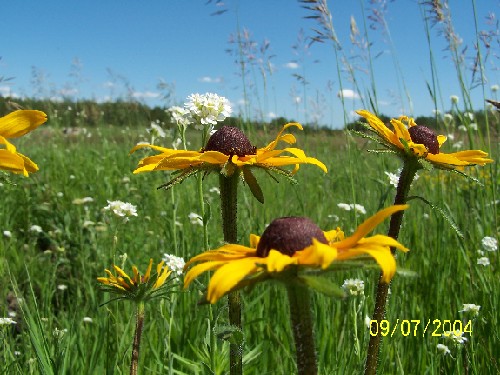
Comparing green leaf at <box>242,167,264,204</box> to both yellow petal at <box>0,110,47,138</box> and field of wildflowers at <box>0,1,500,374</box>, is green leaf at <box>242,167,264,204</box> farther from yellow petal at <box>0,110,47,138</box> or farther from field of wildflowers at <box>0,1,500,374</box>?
yellow petal at <box>0,110,47,138</box>

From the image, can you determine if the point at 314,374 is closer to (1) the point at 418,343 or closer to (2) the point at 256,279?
(2) the point at 256,279

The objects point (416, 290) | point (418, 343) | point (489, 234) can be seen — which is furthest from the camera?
point (489, 234)

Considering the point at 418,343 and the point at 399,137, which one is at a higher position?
the point at 399,137

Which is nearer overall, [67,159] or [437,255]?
[437,255]

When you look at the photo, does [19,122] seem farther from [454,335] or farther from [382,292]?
[454,335]

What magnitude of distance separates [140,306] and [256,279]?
2.24 feet

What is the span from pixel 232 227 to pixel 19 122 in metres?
0.48

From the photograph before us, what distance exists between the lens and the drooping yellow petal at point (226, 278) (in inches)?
26.7

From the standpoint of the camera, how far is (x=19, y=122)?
957 millimetres

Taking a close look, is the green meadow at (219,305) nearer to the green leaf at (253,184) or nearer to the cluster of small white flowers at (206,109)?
the green leaf at (253,184)

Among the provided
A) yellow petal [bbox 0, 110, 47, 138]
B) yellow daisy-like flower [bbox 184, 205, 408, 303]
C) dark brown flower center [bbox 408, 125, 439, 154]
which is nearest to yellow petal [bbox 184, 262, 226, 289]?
yellow daisy-like flower [bbox 184, 205, 408, 303]

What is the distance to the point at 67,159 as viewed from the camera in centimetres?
584

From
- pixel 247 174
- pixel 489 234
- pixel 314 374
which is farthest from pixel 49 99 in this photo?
pixel 314 374

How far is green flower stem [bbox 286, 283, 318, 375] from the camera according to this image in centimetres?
78
